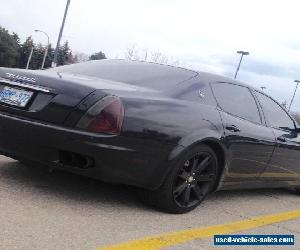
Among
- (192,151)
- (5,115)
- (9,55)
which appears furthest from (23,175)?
(9,55)

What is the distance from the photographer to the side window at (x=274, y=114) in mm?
6094

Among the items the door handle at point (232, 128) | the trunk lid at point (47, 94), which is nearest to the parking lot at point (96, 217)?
the trunk lid at point (47, 94)

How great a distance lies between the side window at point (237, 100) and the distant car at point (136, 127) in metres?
0.02

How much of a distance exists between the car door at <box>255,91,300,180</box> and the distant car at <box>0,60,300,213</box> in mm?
529

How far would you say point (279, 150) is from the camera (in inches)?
241

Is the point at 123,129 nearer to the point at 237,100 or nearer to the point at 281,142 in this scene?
the point at 237,100

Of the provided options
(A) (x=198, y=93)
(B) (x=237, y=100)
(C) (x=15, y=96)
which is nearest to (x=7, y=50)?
(B) (x=237, y=100)

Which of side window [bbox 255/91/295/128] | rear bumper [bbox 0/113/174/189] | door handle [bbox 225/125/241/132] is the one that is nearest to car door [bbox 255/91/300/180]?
side window [bbox 255/91/295/128]

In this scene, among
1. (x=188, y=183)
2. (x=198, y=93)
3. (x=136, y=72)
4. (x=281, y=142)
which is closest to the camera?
(x=188, y=183)

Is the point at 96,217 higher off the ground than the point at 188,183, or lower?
lower

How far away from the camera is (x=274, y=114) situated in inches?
248

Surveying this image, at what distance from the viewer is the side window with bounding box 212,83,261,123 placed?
5336mm

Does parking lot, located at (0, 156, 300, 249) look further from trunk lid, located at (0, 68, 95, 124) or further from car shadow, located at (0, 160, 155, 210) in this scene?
trunk lid, located at (0, 68, 95, 124)

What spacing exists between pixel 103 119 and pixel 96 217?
2.47 feet
